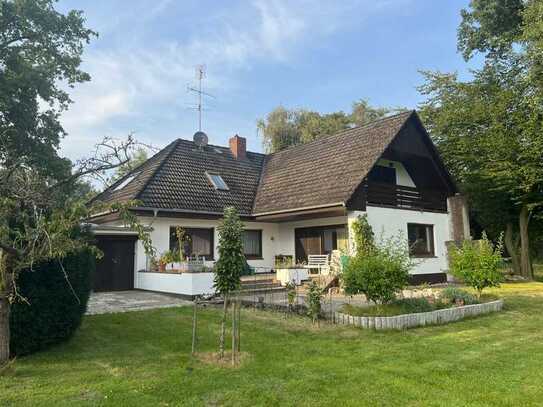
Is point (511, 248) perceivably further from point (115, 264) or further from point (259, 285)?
point (115, 264)

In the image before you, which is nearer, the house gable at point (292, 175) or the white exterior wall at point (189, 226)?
the white exterior wall at point (189, 226)

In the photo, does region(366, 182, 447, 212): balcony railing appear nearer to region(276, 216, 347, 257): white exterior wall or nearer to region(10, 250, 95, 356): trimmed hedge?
region(276, 216, 347, 257): white exterior wall

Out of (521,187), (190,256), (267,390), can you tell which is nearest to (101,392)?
(267,390)

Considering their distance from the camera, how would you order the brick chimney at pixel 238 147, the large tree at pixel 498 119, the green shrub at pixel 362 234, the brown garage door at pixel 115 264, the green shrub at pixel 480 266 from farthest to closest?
1. the brick chimney at pixel 238 147
2. the large tree at pixel 498 119
3. the green shrub at pixel 362 234
4. the brown garage door at pixel 115 264
5. the green shrub at pixel 480 266

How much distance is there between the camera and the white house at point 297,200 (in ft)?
50.9

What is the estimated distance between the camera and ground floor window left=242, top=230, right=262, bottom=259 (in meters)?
18.8

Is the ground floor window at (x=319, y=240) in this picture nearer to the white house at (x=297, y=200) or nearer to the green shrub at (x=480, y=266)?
the white house at (x=297, y=200)

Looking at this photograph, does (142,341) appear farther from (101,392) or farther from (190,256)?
(190,256)

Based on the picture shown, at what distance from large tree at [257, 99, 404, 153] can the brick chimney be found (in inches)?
506

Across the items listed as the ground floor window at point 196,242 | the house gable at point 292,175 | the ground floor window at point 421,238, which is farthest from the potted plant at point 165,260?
the ground floor window at point 421,238

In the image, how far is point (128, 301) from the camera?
12.1 m

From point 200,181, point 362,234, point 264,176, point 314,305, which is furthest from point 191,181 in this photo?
point 314,305

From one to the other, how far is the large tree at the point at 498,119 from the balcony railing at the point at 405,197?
2.86 meters

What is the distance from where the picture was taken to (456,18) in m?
26.3
